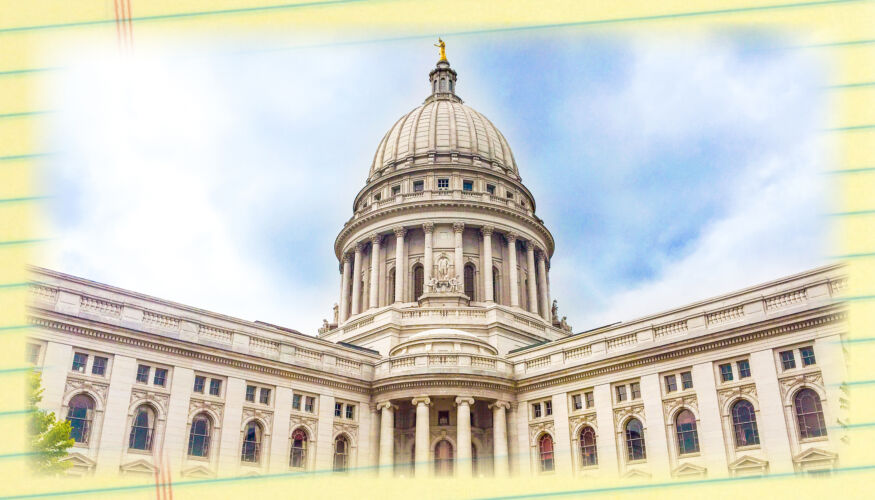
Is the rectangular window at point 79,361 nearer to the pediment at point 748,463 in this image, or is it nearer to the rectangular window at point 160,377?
the rectangular window at point 160,377

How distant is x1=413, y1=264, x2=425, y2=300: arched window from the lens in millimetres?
65000

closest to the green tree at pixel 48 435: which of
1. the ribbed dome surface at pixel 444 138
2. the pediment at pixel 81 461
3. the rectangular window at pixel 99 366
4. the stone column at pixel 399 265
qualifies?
the pediment at pixel 81 461

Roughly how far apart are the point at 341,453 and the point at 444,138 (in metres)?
41.6

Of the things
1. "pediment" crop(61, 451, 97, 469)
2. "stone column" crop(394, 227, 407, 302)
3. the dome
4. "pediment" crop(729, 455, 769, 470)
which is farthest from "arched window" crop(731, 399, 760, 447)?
the dome

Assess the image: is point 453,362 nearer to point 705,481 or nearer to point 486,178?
point 486,178

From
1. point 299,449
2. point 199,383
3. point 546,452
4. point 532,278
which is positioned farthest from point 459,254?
point 199,383

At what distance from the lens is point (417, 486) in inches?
239

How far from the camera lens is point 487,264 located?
63.7m

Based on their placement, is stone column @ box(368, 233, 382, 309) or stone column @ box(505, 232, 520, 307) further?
stone column @ box(368, 233, 382, 309)

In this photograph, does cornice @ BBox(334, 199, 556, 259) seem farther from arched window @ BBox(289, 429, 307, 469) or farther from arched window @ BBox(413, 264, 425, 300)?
arched window @ BBox(289, 429, 307, 469)

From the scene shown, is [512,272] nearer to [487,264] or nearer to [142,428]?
[487,264]

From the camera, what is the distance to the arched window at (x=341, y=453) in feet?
141

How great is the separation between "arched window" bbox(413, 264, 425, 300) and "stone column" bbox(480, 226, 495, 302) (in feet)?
19.8

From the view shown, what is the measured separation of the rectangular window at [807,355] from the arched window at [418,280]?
37.1 meters
